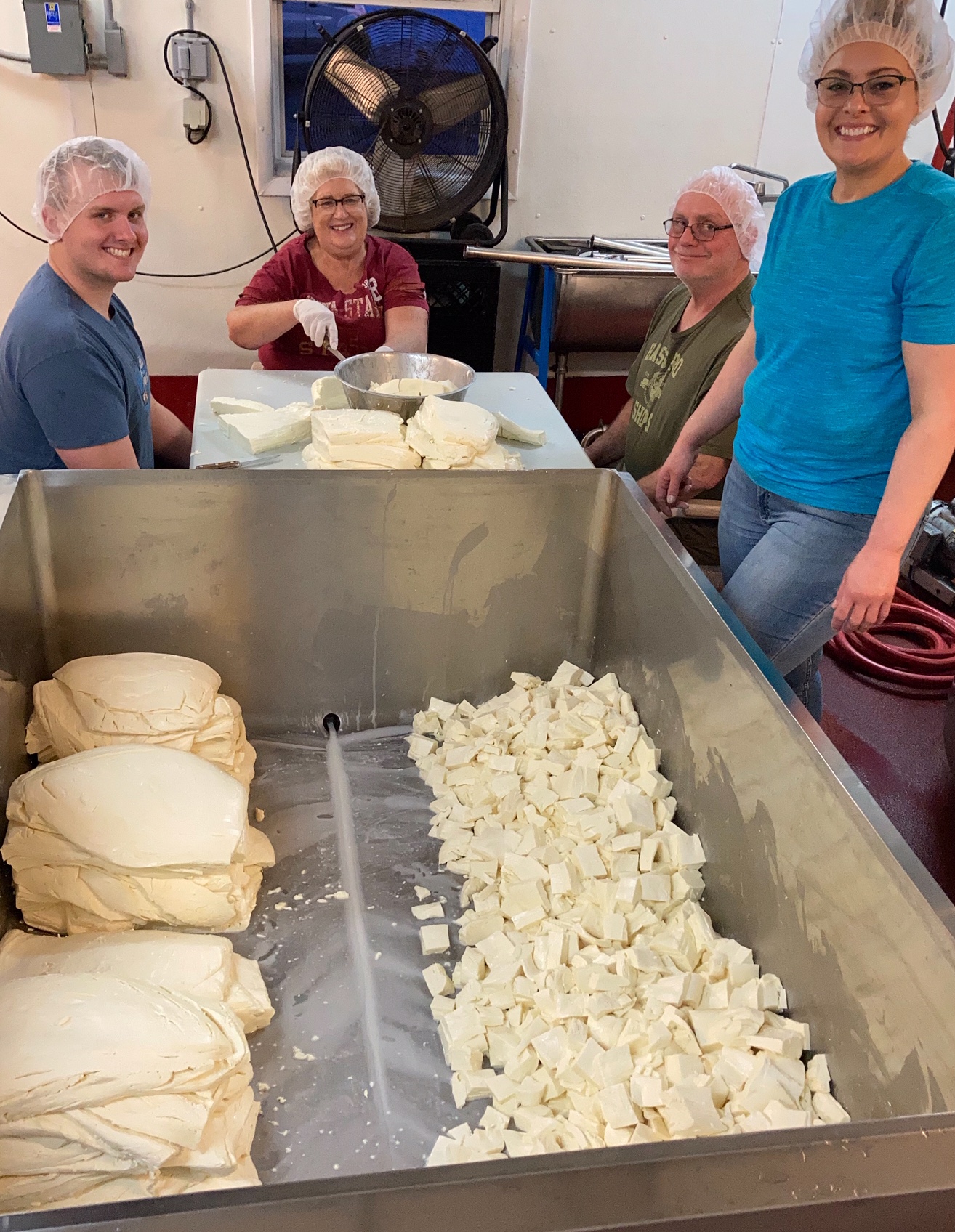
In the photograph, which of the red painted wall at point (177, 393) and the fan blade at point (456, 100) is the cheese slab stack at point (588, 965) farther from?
the red painted wall at point (177, 393)

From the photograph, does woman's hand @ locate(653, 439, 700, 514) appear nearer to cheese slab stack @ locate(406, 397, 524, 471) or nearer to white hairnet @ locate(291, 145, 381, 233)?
cheese slab stack @ locate(406, 397, 524, 471)

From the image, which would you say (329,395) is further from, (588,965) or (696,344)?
(588,965)

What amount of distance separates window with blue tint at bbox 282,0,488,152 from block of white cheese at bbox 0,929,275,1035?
3436 mm

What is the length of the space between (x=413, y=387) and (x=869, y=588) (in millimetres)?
1192

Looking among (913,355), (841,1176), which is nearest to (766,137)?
(913,355)

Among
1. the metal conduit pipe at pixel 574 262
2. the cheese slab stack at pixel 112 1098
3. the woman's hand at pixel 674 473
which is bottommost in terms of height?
the cheese slab stack at pixel 112 1098

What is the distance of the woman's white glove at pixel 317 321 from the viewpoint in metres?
2.46

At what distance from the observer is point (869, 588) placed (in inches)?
57.1

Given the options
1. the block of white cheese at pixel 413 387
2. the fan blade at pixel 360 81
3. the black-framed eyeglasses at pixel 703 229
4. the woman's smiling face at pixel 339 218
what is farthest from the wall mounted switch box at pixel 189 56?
the black-framed eyeglasses at pixel 703 229

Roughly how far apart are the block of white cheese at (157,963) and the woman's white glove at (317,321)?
169cm

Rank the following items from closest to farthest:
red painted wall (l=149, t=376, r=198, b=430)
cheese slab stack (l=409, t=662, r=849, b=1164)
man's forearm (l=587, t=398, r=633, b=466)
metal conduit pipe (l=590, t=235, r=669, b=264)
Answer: cheese slab stack (l=409, t=662, r=849, b=1164) < man's forearm (l=587, t=398, r=633, b=466) < metal conduit pipe (l=590, t=235, r=669, b=264) < red painted wall (l=149, t=376, r=198, b=430)

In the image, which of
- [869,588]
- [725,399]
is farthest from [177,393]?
[869,588]

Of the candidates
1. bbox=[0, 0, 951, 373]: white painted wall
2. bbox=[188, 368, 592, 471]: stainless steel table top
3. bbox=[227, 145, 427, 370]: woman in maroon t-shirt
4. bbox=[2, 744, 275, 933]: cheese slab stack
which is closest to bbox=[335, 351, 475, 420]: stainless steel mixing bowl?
bbox=[188, 368, 592, 471]: stainless steel table top

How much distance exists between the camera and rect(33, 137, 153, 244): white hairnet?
6.26 ft
